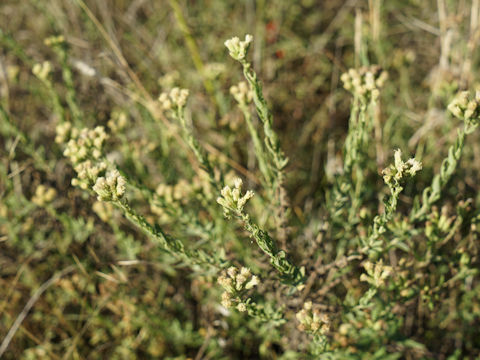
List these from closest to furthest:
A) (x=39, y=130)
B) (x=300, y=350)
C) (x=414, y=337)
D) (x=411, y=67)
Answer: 1. (x=300, y=350)
2. (x=414, y=337)
3. (x=39, y=130)
4. (x=411, y=67)

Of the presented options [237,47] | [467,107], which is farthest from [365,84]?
[237,47]

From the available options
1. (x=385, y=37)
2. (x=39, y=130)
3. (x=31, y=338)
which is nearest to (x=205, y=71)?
(x=39, y=130)

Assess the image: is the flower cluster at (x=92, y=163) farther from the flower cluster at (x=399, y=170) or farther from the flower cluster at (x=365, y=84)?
the flower cluster at (x=365, y=84)

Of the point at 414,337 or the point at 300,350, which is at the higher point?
the point at 414,337

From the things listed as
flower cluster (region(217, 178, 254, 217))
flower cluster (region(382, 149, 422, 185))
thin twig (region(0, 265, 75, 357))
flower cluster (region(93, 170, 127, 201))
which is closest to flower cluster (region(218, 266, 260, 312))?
flower cluster (region(217, 178, 254, 217))

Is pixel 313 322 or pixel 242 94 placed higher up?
pixel 242 94

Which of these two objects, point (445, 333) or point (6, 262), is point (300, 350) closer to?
point (445, 333)

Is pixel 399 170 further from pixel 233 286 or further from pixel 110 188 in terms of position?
pixel 110 188

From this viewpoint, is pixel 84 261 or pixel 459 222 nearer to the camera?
pixel 459 222
